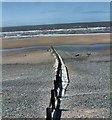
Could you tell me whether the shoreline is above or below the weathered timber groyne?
above

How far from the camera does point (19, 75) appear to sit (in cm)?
2602

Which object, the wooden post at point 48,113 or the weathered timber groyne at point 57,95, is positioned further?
the weathered timber groyne at point 57,95

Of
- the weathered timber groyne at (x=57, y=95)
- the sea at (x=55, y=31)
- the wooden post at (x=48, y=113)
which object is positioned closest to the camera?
A: the wooden post at (x=48, y=113)

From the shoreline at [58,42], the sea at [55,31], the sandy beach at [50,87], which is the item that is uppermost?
the sea at [55,31]

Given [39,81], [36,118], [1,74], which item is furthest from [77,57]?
[36,118]

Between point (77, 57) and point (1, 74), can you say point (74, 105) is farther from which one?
point (77, 57)

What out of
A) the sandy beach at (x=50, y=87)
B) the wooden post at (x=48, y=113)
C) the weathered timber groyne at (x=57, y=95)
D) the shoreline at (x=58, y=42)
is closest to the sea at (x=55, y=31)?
the shoreline at (x=58, y=42)

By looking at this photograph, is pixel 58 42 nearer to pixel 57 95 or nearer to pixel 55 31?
pixel 55 31

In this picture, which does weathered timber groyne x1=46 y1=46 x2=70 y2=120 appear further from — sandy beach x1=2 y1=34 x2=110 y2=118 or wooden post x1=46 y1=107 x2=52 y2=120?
sandy beach x1=2 y1=34 x2=110 y2=118

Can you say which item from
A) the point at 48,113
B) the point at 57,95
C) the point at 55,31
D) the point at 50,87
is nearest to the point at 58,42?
the point at 55,31

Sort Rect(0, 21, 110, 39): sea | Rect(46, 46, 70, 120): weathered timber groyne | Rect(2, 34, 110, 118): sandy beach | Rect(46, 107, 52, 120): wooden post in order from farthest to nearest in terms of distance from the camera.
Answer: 1. Rect(0, 21, 110, 39): sea
2. Rect(2, 34, 110, 118): sandy beach
3. Rect(46, 46, 70, 120): weathered timber groyne
4. Rect(46, 107, 52, 120): wooden post

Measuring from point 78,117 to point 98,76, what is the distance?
28.8 ft

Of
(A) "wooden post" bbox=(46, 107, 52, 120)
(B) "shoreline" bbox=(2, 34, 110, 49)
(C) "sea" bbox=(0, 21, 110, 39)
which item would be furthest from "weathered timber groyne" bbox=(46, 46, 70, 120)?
(C) "sea" bbox=(0, 21, 110, 39)

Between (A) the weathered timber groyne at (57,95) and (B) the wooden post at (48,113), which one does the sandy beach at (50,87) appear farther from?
(B) the wooden post at (48,113)
